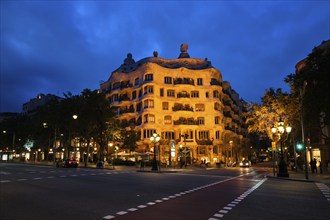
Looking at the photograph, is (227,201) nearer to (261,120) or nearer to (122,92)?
(261,120)

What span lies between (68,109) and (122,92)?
2094 cm

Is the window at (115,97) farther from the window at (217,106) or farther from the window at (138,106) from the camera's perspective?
the window at (217,106)

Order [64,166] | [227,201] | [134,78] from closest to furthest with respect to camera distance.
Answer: [227,201]
[64,166]
[134,78]

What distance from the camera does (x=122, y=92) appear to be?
7319 centimetres

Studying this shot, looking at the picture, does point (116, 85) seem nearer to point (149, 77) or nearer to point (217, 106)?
point (149, 77)

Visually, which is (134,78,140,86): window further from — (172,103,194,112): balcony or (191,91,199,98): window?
(191,91,199,98): window

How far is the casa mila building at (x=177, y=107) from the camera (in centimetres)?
6319

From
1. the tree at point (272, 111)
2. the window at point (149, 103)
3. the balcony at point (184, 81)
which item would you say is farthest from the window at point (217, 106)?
the tree at point (272, 111)

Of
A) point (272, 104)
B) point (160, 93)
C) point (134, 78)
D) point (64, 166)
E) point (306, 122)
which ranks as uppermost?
point (134, 78)

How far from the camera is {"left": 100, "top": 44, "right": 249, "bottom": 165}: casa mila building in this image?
6319 centimetres

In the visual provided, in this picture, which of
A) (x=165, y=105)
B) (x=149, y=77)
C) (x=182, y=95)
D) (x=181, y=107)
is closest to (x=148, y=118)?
(x=165, y=105)

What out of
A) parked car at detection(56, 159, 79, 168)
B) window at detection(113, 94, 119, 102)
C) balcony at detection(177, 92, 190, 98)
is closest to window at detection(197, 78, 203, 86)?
balcony at detection(177, 92, 190, 98)

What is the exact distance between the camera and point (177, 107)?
216ft

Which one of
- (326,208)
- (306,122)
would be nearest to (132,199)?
(326,208)
